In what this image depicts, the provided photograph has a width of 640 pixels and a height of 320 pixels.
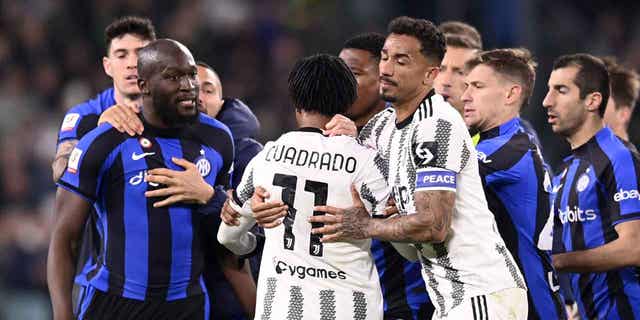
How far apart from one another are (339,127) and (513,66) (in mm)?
1946

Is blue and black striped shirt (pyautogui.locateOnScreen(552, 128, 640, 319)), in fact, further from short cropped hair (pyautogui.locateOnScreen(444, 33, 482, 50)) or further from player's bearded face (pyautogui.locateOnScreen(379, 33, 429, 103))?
player's bearded face (pyautogui.locateOnScreen(379, 33, 429, 103))

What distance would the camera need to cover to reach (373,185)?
183 inches

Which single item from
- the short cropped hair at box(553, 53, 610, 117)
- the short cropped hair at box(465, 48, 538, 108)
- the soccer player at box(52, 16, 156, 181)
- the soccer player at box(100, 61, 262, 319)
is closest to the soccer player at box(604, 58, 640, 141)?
the short cropped hair at box(553, 53, 610, 117)

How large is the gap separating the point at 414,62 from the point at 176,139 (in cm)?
129

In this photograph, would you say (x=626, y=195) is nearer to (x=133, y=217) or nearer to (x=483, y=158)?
(x=483, y=158)

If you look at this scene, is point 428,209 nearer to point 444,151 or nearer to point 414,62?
point 444,151

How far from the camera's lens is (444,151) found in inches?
180

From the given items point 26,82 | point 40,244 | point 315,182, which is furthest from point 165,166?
point 26,82

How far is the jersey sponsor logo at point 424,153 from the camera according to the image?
457 centimetres

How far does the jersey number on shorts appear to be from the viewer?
4590mm

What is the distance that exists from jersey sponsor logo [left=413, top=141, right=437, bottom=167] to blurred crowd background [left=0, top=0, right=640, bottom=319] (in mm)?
7324

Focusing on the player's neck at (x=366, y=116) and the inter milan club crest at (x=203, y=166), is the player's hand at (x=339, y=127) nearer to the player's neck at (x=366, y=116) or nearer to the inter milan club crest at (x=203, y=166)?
the inter milan club crest at (x=203, y=166)

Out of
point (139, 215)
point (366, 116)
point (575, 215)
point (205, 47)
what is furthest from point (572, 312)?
point (205, 47)

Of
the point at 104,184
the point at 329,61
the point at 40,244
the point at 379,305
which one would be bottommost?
the point at 40,244
